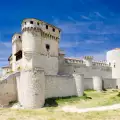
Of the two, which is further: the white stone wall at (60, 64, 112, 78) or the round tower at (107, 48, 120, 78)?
the round tower at (107, 48, 120, 78)

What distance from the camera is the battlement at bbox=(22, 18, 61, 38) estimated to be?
33.2 metres

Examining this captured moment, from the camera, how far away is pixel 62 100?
28.1 metres

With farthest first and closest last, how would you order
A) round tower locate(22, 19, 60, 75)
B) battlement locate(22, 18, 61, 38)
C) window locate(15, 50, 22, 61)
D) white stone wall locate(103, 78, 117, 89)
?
1. white stone wall locate(103, 78, 117, 89)
2. window locate(15, 50, 22, 61)
3. battlement locate(22, 18, 61, 38)
4. round tower locate(22, 19, 60, 75)

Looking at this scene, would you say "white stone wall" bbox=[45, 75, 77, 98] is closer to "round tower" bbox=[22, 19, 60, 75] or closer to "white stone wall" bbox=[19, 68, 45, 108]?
"white stone wall" bbox=[19, 68, 45, 108]

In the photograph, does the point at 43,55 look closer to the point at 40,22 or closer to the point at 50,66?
the point at 50,66

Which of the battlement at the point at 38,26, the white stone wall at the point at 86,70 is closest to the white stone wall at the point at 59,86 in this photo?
the battlement at the point at 38,26

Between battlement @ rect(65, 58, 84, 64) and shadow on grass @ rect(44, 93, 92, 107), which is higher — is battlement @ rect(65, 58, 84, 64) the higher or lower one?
the higher one

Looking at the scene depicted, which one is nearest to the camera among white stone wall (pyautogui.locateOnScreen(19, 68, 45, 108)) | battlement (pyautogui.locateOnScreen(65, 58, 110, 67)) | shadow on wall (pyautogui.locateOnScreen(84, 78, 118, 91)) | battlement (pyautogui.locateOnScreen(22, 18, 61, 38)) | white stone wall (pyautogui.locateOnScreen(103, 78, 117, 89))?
white stone wall (pyautogui.locateOnScreen(19, 68, 45, 108))

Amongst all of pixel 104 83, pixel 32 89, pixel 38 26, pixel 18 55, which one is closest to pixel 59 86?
pixel 32 89

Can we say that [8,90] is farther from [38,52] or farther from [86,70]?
[86,70]

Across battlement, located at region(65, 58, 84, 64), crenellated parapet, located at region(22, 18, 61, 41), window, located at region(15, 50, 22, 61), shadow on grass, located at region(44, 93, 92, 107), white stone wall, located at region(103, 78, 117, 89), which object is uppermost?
crenellated parapet, located at region(22, 18, 61, 41)

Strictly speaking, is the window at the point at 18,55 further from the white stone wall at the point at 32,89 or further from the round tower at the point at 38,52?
the white stone wall at the point at 32,89

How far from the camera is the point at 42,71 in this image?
2652cm

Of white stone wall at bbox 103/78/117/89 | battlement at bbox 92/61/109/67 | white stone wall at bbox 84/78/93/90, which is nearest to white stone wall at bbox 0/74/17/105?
white stone wall at bbox 84/78/93/90
